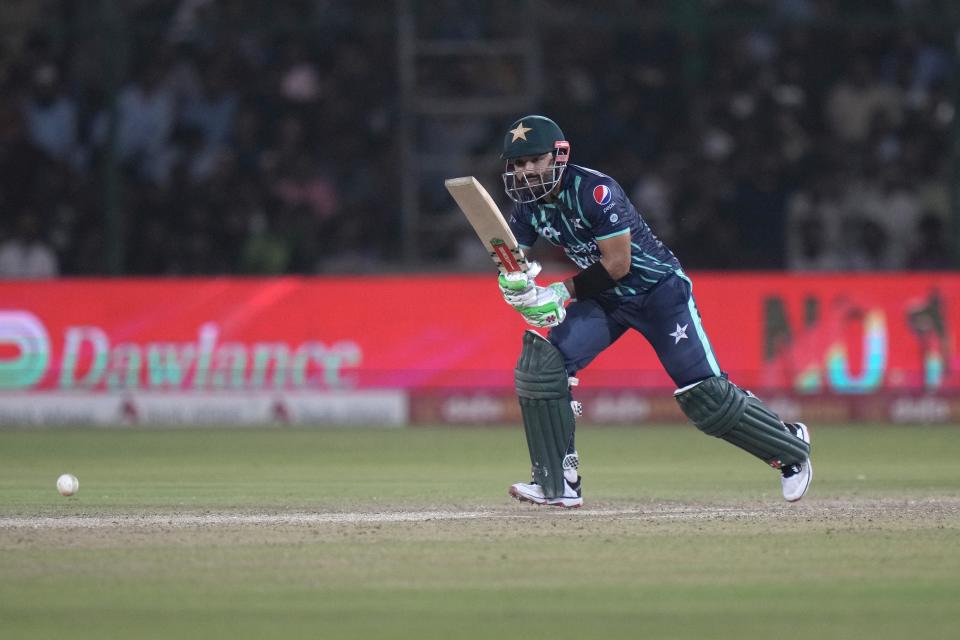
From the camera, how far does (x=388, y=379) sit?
11.9 metres

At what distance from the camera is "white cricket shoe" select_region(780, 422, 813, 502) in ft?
21.4

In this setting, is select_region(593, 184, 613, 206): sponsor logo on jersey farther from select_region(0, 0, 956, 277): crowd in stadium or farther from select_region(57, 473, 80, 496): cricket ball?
select_region(0, 0, 956, 277): crowd in stadium

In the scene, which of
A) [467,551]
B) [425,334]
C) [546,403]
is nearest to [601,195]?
[546,403]

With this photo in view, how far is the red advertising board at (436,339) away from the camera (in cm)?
1175

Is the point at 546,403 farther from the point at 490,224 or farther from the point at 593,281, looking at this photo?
the point at 490,224

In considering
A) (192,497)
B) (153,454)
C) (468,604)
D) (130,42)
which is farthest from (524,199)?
(130,42)

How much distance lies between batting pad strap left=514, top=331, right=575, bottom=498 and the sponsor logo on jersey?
555 mm

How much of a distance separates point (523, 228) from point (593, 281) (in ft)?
1.28

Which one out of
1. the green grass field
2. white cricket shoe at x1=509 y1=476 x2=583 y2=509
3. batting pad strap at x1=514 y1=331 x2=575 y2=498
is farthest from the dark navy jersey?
the green grass field

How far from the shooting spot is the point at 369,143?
13555 mm

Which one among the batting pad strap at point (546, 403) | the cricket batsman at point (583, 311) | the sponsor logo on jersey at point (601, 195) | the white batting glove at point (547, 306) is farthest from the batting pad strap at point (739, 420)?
the sponsor logo on jersey at point (601, 195)

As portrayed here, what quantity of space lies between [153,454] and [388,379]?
270 cm

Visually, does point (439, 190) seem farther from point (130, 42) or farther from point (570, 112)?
point (130, 42)

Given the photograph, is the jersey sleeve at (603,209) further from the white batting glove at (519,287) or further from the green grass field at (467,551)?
the green grass field at (467,551)
